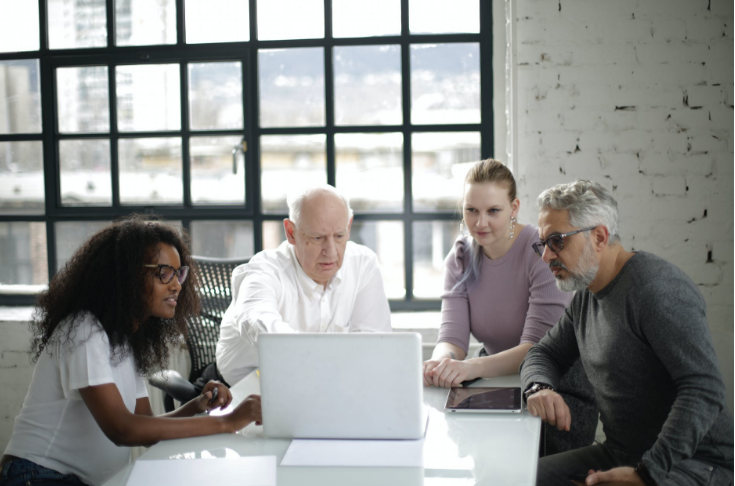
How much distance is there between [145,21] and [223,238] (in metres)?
1.14

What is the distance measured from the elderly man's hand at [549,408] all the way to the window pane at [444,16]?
81.3 inches

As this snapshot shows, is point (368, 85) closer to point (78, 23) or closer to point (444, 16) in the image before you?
point (444, 16)

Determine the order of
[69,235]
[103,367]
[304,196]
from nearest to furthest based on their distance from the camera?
[103,367], [304,196], [69,235]

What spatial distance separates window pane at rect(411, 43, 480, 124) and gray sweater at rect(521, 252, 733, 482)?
1.51 metres

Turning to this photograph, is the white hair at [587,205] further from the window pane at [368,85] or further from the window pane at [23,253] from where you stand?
the window pane at [23,253]

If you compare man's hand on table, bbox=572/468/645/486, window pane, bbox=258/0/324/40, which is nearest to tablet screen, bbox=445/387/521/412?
man's hand on table, bbox=572/468/645/486

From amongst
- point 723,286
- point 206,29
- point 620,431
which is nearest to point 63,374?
point 620,431

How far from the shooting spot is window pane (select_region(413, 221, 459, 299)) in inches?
131

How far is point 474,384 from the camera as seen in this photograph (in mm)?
1949

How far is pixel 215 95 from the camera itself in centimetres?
334

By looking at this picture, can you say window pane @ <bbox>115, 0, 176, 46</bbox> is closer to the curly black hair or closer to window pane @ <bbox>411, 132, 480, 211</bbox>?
window pane @ <bbox>411, 132, 480, 211</bbox>

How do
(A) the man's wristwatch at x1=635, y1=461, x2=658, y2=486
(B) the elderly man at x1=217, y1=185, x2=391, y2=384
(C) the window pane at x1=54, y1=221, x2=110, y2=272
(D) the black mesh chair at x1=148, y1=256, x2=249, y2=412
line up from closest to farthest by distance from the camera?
(A) the man's wristwatch at x1=635, y1=461, x2=658, y2=486
(B) the elderly man at x1=217, y1=185, x2=391, y2=384
(D) the black mesh chair at x1=148, y1=256, x2=249, y2=412
(C) the window pane at x1=54, y1=221, x2=110, y2=272

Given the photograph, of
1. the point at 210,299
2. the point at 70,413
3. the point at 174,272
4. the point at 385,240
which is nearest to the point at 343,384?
the point at 174,272

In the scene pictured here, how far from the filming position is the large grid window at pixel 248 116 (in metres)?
3.24
